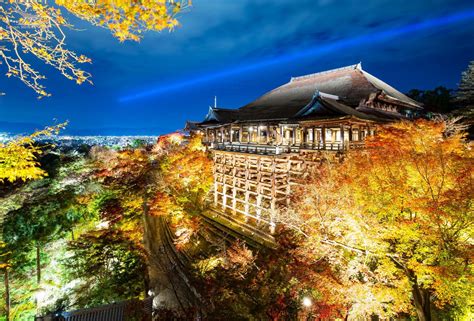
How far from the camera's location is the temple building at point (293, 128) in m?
15.5

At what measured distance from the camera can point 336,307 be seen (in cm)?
1008

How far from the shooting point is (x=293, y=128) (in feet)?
71.9

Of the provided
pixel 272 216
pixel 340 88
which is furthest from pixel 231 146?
pixel 340 88

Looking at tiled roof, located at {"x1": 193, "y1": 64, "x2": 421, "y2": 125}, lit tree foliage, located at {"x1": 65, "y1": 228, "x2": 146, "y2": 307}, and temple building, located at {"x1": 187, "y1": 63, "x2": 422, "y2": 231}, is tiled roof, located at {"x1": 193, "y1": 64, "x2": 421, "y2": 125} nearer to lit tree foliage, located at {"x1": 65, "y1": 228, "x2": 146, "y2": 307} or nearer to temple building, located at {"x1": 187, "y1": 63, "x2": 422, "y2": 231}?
temple building, located at {"x1": 187, "y1": 63, "x2": 422, "y2": 231}

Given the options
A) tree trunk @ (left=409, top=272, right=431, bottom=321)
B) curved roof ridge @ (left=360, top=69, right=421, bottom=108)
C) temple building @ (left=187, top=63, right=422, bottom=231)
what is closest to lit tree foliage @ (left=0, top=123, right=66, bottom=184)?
tree trunk @ (left=409, top=272, right=431, bottom=321)

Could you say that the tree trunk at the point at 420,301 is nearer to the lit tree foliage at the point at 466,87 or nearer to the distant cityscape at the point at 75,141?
the distant cityscape at the point at 75,141

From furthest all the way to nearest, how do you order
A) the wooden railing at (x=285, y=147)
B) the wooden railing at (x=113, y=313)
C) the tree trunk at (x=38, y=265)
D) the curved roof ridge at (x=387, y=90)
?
the curved roof ridge at (x=387, y=90) < the wooden railing at (x=285, y=147) < the tree trunk at (x=38, y=265) < the wooden railing at (x=113, y=313)

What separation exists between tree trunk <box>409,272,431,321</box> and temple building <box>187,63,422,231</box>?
23.4ft

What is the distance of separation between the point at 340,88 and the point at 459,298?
1763 centimetres

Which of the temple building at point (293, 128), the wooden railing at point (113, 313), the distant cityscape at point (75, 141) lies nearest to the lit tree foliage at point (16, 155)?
the distant cityscape at point (75, 141)

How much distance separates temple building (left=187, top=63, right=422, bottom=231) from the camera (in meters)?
15.5

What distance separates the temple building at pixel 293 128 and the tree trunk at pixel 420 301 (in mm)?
7127

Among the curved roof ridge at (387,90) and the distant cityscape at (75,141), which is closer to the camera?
the distant cityscape at (75,141)

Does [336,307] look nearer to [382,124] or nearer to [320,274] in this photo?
[320,274]
